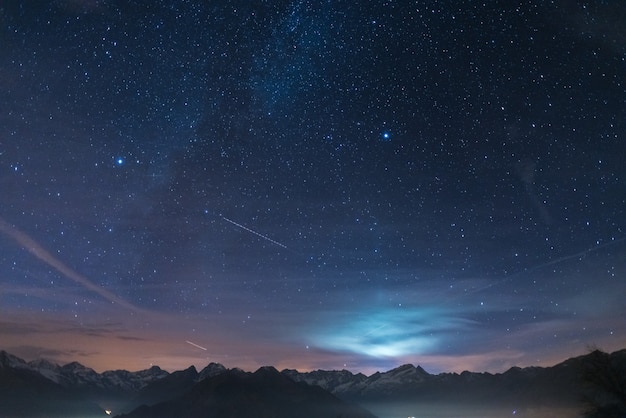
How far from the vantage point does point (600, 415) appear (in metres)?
48.1

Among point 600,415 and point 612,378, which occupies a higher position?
point 612,378

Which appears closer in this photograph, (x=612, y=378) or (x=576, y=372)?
(x=612, y=378)

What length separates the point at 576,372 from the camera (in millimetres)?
50656

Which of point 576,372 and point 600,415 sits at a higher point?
point 576,372

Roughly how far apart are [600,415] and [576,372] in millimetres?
4123

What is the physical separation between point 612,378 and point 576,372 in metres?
4.84

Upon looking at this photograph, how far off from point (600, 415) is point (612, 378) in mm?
4588
